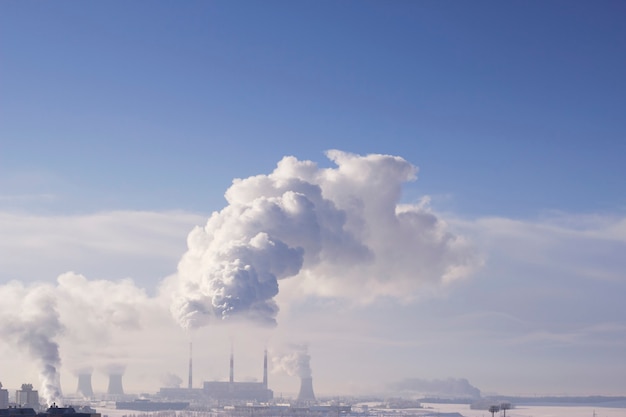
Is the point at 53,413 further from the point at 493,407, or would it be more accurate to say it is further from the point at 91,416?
the point at 493,407

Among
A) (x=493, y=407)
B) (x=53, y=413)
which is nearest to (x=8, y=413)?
(x=53, y=413)

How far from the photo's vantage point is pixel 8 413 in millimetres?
168500

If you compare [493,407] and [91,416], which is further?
[493,407]

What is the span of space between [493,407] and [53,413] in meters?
86.3

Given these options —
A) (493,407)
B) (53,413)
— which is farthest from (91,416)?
(493,407)

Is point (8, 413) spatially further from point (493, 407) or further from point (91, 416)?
point (493, 407)

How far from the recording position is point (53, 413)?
566 ft

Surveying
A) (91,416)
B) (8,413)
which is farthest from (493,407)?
(8,413)

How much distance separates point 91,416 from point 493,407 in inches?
3159

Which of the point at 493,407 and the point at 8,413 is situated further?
the point at 493,407

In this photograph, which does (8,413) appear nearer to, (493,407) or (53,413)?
(53,413)

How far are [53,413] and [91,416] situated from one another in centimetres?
734

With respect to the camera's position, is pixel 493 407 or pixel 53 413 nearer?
pixel 53 413
